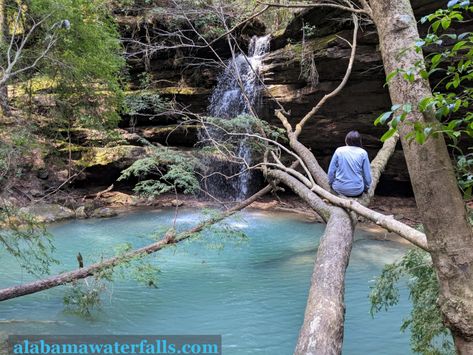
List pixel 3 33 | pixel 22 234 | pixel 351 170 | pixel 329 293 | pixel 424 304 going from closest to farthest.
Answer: pixel 424 304, pixel 329 293, pixel 22 234, pixel 351 170, pixel 3 33

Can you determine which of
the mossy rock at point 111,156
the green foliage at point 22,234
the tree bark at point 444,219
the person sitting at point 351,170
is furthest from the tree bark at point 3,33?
the tree bark at point 444,219

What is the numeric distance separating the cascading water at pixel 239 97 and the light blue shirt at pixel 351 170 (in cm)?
692

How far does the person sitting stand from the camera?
5199 millimetres

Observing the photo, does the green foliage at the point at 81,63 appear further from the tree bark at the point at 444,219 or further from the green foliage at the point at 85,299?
the tree bark at the point at 444,219

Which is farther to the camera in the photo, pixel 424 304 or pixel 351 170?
pixel 351 170

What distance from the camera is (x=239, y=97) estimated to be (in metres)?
12.9

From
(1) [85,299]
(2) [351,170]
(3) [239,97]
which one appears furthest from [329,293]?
(3) [239,97]

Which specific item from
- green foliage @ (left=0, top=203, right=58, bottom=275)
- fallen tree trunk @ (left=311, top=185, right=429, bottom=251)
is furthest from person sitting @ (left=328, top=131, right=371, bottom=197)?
green foliage @ (left=0, top=203, right=58, bottom=275)

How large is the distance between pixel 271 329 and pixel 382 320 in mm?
1271

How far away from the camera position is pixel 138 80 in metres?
14.2

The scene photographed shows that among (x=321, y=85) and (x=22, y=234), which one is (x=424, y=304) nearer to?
(x=22, y=234)

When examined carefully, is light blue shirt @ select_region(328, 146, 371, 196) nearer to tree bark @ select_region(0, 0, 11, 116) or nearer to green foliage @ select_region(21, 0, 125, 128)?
green foliage @ select_region(21, 0, 125, 128)

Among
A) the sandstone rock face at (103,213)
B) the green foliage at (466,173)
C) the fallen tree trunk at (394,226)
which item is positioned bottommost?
the sandstone rock face at (103,213)

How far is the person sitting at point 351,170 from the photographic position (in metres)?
5.20
